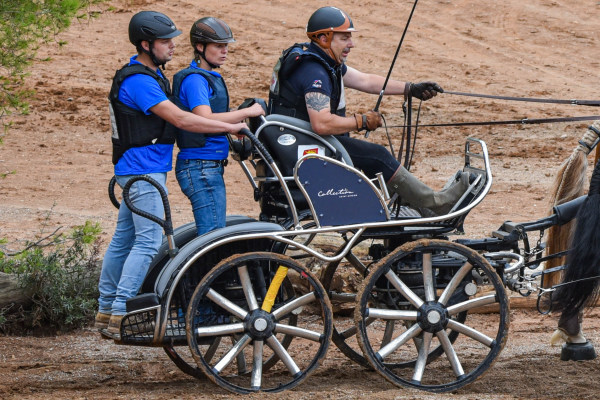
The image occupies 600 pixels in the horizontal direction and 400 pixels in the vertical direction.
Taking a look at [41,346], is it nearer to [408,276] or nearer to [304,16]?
[408,276]

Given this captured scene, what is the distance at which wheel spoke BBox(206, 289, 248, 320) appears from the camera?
17.8ft

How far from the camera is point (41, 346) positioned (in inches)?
273

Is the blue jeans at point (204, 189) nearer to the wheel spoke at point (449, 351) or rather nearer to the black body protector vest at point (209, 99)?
the black body protector vest at point (209, 99)

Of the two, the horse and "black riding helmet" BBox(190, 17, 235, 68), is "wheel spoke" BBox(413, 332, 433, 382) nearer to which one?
the horse

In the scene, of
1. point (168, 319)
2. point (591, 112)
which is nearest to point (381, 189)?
point (168, 319)

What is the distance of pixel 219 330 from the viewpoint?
214 inches

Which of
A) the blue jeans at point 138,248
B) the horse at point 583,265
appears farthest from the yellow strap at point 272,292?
the horse at point 583,265

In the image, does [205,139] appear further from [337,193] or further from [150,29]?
[337,193]

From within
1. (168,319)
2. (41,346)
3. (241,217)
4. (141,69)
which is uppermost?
(141,69)

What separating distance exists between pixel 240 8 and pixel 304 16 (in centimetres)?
121

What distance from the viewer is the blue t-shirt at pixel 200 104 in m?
5.68

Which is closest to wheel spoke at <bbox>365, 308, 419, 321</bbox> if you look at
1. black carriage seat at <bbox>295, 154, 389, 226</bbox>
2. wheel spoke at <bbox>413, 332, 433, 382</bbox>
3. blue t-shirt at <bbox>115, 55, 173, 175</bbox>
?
wheel spoke at <bbox>413, 332, 433, 382</bbox>

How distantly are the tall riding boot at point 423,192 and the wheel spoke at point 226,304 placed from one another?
1.10 m

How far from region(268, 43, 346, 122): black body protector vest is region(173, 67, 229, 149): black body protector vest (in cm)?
29
